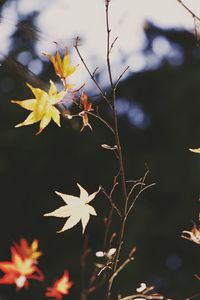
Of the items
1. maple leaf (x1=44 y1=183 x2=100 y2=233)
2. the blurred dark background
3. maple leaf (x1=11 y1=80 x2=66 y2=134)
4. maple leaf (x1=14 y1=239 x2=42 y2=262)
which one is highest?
maple leaf (x1=11 y1=80 x2=66 y2=134)

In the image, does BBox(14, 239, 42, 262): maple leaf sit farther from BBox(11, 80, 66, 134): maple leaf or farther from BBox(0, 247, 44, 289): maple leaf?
BBox(11, 80, 66, 134): maple leaf

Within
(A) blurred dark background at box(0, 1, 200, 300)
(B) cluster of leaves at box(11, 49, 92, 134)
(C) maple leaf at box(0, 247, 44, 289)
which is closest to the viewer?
(C) maple leaf at box(0, 247, 44, 289)

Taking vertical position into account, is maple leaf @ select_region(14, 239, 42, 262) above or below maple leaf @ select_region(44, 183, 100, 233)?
below

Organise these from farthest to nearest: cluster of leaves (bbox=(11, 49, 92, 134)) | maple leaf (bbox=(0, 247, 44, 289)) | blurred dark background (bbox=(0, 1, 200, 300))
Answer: blurred dark background (bbox=(0, 1, 200, 300)), cluster of leaves (bbox=(11, 49, 92, 134)), maple leaf (bbox=(0, 247, 44, 289))

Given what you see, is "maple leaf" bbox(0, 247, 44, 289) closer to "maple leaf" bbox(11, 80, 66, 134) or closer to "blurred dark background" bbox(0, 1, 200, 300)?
"maple leaf" bbox(11, 80, 66, 134)

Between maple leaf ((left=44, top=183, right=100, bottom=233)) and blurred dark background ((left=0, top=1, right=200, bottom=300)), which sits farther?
blurred dark background ((left=0, top=1, right=200, bottom=300))

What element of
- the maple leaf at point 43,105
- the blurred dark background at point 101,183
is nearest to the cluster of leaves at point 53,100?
the maple leaf at point 43,105

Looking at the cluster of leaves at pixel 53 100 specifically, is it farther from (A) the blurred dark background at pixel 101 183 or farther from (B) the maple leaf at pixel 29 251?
(A) the blurred dark background at pixel 101 183

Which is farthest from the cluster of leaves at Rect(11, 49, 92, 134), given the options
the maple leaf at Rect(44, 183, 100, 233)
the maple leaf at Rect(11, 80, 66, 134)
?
the maple leaf at Rect(44, 183, 100, 233)
